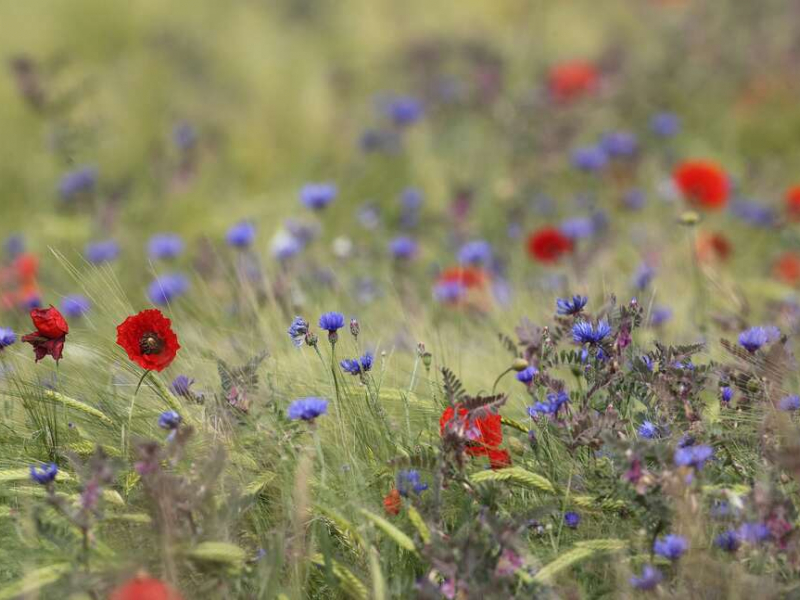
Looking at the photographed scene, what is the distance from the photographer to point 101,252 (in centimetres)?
338

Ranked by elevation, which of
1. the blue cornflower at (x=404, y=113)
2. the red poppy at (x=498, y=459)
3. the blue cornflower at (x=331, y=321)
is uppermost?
the blue cornflower at (x=404, y=113)

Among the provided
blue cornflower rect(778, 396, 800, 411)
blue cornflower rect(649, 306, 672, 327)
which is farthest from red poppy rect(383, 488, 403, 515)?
blue cornflower rect(649, 306, 672, 327)

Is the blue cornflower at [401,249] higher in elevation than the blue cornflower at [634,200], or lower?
lower

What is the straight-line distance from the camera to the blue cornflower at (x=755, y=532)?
1.45 metres

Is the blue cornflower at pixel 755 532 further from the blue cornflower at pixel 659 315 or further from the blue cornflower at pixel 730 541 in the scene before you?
the blue cornflower at pixel 659 315

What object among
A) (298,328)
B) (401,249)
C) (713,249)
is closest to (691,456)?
(298,328)

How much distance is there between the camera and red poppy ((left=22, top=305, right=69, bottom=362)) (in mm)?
1676

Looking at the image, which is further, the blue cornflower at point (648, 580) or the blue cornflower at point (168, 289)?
the blue cornflower at point (168, 289)

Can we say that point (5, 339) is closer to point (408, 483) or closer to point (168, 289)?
point (408, 483)

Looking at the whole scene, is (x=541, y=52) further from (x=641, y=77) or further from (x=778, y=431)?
(x=778, y=431)

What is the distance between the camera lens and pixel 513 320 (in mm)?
2633

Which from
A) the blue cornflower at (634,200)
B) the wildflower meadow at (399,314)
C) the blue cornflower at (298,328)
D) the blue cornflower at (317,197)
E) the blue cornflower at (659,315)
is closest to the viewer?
the wildflower meadow at (399,314)

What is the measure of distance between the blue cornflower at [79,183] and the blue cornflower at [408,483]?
269cm

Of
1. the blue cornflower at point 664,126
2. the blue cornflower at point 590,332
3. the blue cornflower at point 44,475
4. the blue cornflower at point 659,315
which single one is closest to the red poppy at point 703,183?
the blue cornflower at point 659,315
